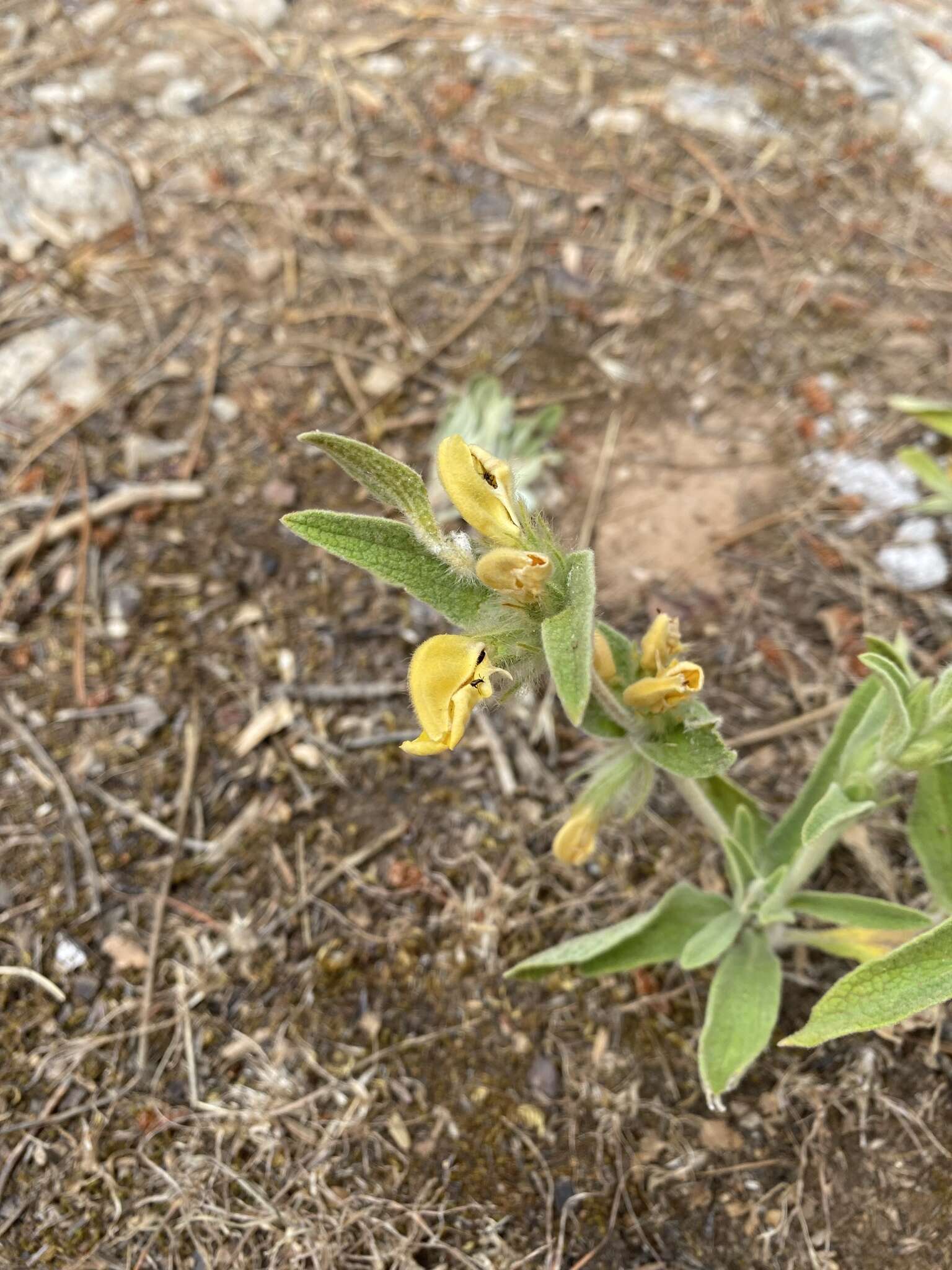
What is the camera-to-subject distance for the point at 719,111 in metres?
4.22

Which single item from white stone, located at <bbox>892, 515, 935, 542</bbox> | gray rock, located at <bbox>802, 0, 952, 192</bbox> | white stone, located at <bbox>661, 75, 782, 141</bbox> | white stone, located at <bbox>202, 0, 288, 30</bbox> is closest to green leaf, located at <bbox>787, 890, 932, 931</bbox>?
white stone, located at <bbox>892, 515, 935, 542</bbox>

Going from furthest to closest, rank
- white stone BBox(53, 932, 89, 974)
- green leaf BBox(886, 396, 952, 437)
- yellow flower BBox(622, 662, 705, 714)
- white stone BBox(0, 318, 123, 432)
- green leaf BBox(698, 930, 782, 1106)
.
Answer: white stone BBox(0, 318, 123, 432) → green leaf BBox(886, 396, 952, 437) → white stone BBox(53, 932, 89, 974) → green leaf BBox(698, 930, 782, 1106) → yellow flower BBox(622, 662, 705, 714)

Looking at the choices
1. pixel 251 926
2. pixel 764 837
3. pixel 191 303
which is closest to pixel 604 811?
pixel 764 837

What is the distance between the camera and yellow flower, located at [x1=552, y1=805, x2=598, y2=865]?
214cm

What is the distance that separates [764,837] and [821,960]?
346mm

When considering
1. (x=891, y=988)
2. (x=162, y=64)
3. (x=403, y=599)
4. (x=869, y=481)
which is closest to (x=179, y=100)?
(x=162, y=64)

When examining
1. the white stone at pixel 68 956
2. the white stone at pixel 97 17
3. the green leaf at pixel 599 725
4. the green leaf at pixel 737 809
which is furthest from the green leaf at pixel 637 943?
the white stone at pixel 97 17

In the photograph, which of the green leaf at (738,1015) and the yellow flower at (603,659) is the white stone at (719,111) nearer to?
the yellow flower at (603,659)

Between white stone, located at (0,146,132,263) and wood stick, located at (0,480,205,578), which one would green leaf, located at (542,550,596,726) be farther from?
white stone, located at (0,146,132,263)

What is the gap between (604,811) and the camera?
2.15 m

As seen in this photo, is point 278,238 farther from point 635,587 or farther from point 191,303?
point 635,587

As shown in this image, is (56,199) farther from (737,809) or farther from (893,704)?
(893,704)

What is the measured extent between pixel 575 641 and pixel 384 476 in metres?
0.41

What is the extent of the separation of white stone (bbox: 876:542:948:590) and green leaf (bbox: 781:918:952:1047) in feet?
5.54
